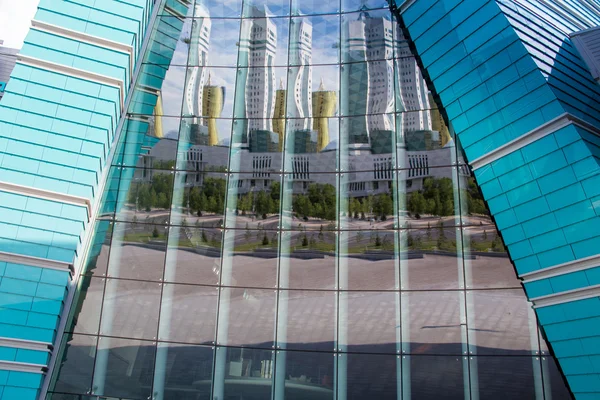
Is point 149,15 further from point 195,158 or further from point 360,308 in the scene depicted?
point 360,308

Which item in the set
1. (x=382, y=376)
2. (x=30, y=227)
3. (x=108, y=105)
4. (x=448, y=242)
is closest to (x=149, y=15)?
(x=108, y=105)

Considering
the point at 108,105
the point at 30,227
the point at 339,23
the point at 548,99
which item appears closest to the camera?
the point at 548,99

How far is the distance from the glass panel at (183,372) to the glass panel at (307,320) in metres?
2.28

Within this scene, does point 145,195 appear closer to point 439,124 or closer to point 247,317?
point 247,317

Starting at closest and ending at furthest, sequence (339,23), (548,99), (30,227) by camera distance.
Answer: (548,99) < (30,227) < (339,23)

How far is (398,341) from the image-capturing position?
62.2ft

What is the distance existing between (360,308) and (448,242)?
317cm

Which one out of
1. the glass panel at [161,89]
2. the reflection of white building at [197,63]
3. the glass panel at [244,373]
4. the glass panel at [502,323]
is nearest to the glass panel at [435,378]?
the glass panel at [502,323]

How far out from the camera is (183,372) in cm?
1941

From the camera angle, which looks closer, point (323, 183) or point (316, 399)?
point (316, 399)

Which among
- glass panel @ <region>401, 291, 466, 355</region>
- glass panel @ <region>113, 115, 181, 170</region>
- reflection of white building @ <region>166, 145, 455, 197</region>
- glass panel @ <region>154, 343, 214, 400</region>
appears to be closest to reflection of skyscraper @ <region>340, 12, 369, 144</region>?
reflection of white building @ <region>166, 145, 455, 197</region>

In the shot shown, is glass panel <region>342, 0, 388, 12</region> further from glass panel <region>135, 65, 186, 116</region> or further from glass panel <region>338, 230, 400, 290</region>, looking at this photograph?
glass panel <region>338, 230, 400, 290</region>

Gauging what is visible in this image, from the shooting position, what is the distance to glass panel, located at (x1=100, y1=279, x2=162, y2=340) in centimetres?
1980

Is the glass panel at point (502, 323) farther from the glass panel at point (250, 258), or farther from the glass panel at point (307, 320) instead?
the glass panel at point (250, 258)
